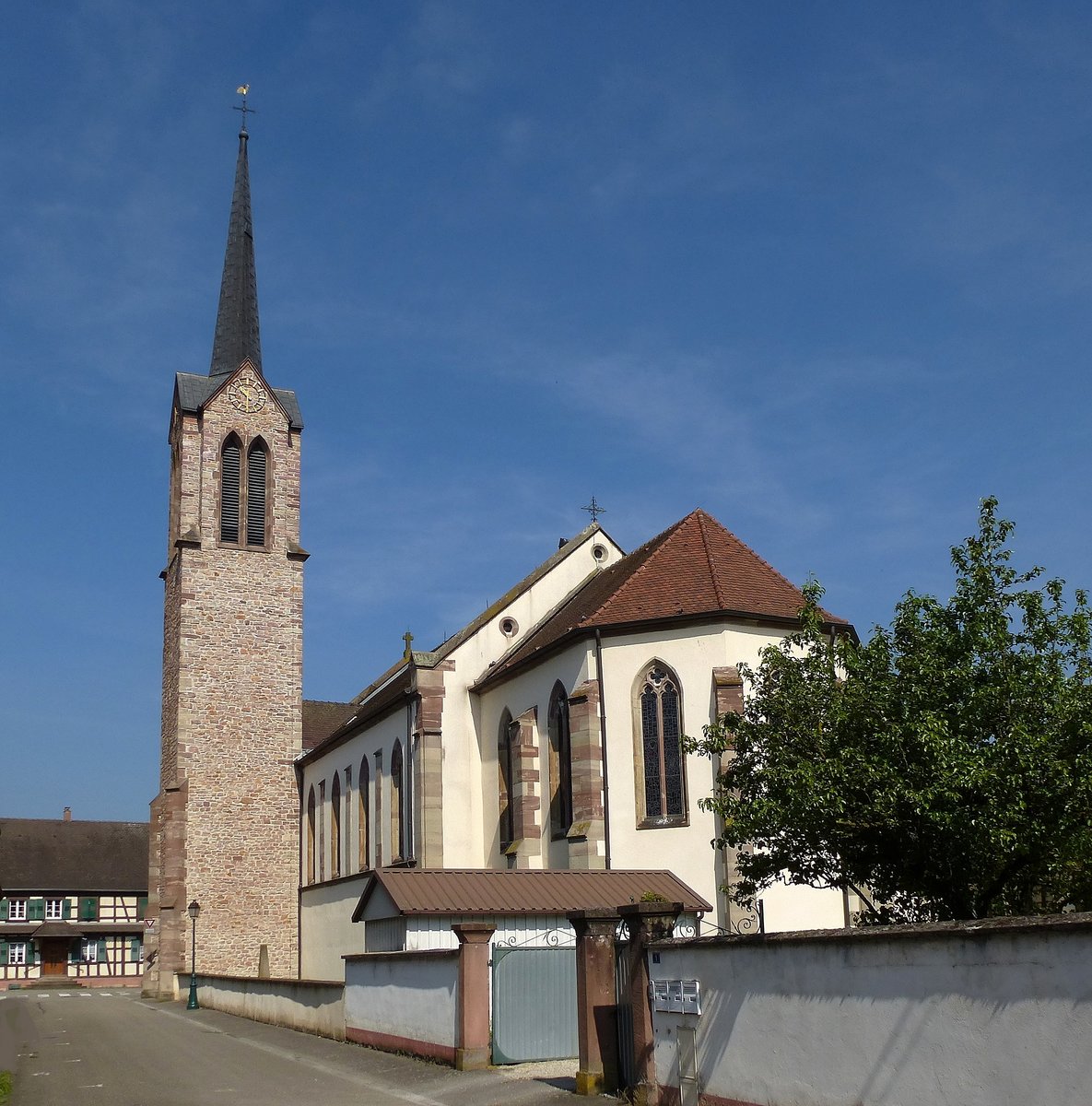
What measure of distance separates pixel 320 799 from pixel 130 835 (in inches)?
1223

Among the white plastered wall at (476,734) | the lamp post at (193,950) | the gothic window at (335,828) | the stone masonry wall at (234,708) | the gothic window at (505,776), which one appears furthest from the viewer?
the stone masonry wall at (234,708)

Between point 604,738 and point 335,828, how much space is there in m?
15.2

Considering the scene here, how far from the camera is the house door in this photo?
5934 cm

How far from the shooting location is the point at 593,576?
32.0 meters

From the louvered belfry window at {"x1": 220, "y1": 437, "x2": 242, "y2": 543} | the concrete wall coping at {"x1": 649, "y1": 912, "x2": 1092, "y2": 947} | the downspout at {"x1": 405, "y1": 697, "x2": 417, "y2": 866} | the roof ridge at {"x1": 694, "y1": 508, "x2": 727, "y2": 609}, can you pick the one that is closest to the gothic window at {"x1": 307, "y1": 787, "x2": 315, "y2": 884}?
the louvered belfry window at {"x1": 220, "y1": 437, "x2": 242, "y2": 543}

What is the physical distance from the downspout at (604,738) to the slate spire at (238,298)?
22.7 meters

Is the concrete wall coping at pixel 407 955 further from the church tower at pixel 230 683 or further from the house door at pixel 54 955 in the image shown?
the house door at pixel 54 955

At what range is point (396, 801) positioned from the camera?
32.2 metres

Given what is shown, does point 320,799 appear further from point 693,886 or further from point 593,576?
point 693,886

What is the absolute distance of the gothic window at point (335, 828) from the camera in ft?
120

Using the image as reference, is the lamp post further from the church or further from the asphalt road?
the asphalt road

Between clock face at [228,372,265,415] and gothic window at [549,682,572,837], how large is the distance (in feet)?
66.5

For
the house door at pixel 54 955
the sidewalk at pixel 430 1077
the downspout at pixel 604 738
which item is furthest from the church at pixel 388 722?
the house door at pixel 54 955

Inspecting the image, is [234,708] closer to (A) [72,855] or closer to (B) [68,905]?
(B) [68,905]
